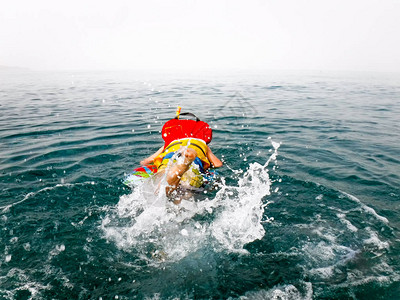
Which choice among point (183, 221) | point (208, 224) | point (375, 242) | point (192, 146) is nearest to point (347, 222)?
point (375, 242)

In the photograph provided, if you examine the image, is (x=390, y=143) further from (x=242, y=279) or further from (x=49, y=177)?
(x=49, y=177)

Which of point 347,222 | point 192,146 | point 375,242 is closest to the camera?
point 375,242

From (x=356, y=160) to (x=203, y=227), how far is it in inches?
194

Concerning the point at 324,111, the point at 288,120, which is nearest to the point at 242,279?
the point at 288,120

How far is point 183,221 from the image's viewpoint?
4.23m

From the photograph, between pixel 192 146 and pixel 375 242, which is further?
pixel 192 146

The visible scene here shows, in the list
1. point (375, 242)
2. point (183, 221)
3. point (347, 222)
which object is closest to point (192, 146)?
point (183, 221)

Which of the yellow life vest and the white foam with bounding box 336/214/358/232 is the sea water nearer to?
the white foam with bounding box 336/214/358/232

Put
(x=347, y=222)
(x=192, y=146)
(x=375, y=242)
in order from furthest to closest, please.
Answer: (x=192, y=146) < (x=347, y=222) < (x=375, y=242)

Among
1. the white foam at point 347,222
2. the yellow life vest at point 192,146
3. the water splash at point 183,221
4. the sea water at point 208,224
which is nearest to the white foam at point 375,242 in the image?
the sea water at point 208,224

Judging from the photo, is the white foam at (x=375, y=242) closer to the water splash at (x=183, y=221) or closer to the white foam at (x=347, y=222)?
the white foam at (x=347, y=222)

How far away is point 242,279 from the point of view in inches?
122

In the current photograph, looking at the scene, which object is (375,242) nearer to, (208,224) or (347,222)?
(347,222)

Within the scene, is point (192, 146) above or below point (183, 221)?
above
